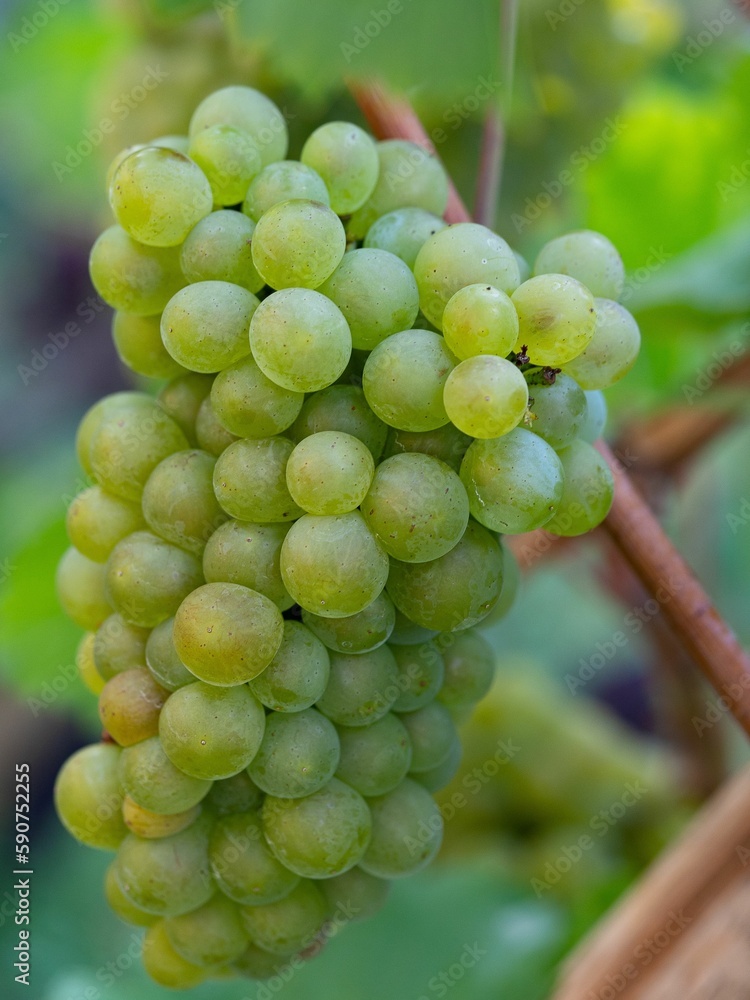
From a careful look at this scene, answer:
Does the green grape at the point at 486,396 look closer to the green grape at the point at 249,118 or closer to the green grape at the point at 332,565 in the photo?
the green grape at the point at 332,565

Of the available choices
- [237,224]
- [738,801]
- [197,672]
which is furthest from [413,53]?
[738,801]

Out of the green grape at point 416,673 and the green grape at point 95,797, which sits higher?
the green grape at point 416,673

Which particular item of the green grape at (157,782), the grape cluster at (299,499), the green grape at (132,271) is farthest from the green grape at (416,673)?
the green grape at (132,271)

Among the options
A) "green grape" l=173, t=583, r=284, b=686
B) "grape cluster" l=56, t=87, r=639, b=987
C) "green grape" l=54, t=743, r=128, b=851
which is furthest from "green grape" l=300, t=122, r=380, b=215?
"green grape" l=54, t=743, r=128, b=851

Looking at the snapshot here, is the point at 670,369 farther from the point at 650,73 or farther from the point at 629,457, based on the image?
the point at 650,73

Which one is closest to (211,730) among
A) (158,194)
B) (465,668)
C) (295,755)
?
(295,755)

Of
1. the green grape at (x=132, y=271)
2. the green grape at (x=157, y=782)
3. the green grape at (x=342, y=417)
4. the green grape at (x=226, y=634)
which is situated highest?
the green grape at (x=132, y=271)

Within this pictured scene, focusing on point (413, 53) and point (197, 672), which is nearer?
point (197, 672)
